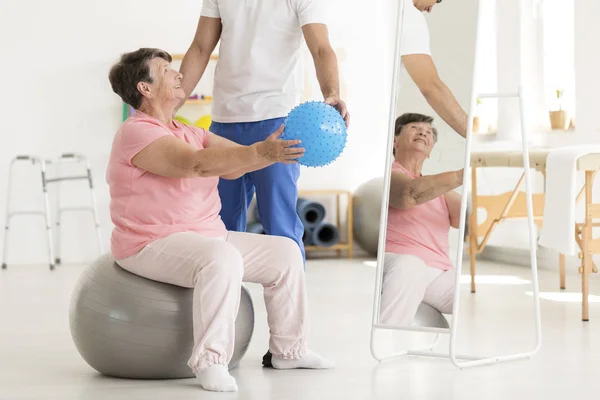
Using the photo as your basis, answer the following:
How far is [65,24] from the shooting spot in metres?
7.66

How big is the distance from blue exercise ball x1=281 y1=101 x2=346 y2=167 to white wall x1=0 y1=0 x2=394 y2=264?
4.99 metres

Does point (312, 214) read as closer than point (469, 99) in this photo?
No

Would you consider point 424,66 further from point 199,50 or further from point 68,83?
point 68,83

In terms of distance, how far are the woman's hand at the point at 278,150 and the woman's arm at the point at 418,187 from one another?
60 cm

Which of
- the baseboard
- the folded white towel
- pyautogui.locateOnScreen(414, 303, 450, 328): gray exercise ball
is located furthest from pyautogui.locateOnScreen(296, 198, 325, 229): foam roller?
pyautogui.locateOnScreen(414, 303, 450, 328): gray exercise ball

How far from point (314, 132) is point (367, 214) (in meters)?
4.87

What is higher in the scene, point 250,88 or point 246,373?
point 250,88

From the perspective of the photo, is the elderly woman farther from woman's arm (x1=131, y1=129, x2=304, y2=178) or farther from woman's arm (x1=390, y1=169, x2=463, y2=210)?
woman's arm (x1=390, y1=169, x2=463, y2=210)

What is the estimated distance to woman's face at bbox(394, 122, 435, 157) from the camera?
10.8 ft

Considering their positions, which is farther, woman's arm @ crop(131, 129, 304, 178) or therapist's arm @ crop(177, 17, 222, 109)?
therapist's arm @ crop(177, 17, 222, 109)

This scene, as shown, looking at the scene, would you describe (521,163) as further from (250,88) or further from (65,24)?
(65,24)

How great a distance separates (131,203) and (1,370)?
0.81 meters

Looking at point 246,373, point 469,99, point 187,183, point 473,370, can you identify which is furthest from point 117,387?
point 469,99

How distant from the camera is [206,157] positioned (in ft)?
9.75
